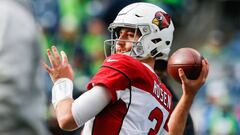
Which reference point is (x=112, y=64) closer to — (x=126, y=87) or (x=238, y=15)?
(x=126, y=87)

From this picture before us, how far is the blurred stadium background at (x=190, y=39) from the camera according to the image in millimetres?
10945

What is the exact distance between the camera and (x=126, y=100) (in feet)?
12.1

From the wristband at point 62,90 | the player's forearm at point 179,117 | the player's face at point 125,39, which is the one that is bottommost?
the player's forearm at point 179,117

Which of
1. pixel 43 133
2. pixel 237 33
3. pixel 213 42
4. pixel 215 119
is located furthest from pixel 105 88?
pixel 237 33

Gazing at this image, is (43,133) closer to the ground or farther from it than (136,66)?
farther from it

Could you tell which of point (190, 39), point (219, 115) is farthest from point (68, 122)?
point (190, 39)

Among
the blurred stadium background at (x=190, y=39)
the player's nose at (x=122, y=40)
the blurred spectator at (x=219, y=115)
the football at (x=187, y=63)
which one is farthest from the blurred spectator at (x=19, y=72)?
the blurred spectator at (x=219, y=115)

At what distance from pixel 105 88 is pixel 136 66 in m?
0.25

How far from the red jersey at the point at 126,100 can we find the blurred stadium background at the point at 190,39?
19.3ft

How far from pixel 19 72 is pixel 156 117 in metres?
1.84

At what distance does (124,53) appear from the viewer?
3.91 meters

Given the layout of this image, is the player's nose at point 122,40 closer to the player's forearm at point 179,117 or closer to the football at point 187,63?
the football at point 187,63

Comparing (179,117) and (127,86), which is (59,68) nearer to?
(127,86)

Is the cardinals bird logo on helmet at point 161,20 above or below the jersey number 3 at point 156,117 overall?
above
